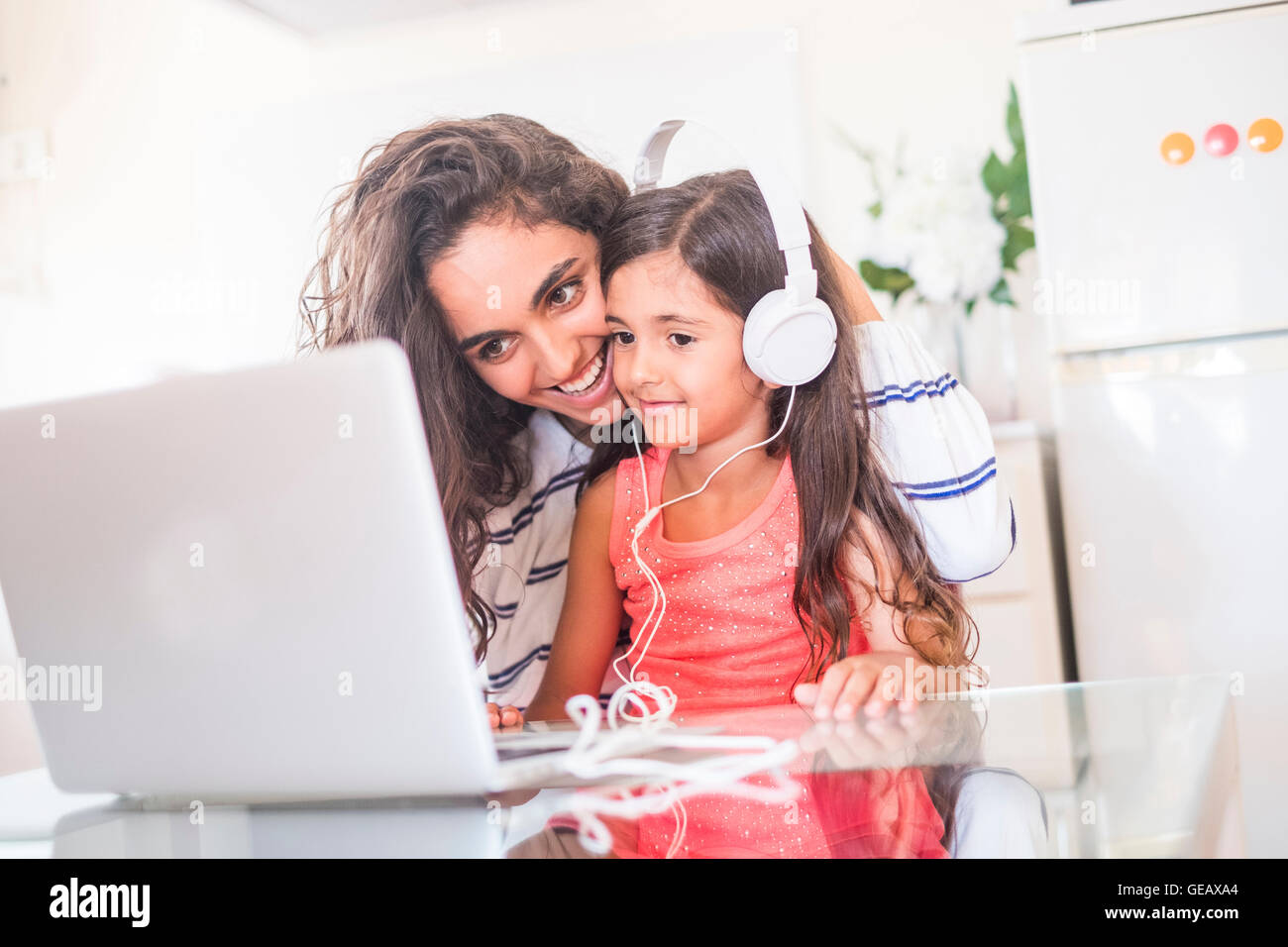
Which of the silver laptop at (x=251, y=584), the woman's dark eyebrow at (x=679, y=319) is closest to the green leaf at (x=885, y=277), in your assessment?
the woman's dark eyebrow at (x=679, y=319)

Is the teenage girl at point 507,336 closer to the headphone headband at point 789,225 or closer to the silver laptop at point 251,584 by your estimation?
the headphone headband at point 789,225

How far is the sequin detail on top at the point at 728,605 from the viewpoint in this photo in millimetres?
1138

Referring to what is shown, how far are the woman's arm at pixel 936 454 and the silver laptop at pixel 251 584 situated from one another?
2.27 ft

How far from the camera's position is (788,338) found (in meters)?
0.99

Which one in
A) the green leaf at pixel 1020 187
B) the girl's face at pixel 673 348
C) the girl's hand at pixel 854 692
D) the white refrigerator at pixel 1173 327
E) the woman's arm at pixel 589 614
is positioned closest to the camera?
the girl's hand at pixel 854 692

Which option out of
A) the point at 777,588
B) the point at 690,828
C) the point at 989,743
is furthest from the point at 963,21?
the point at 690,828

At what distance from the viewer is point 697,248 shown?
3.54 feet

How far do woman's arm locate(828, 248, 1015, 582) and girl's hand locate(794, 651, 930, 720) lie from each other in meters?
0.23

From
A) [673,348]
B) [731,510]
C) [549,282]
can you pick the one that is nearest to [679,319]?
[673,348]

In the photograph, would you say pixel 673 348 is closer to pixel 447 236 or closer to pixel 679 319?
pixel 679 319

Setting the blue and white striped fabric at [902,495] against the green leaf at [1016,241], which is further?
the green leaf at [1016,241]

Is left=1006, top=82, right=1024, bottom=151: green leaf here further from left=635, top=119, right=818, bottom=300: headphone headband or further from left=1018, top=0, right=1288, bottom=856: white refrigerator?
left=635, top=119, right=818, bottom=300: headphone headband

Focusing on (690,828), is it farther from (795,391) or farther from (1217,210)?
(1217,210)

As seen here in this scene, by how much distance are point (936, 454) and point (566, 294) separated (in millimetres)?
424
